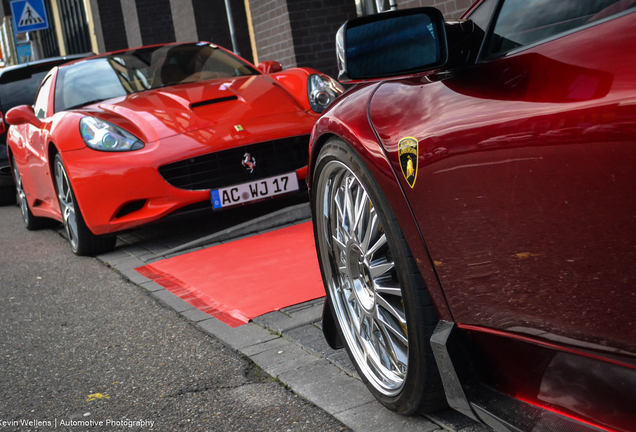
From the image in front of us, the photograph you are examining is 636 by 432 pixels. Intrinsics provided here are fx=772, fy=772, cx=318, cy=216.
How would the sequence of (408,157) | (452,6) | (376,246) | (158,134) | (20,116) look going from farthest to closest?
(452,6) < (20,116) < (158,134) < (376,246) < (408,157)

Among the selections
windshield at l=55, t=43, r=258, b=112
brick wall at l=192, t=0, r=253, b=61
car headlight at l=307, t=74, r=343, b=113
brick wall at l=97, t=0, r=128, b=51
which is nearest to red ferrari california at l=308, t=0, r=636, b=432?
car headlight at l=307, t=74, r=343, b=113

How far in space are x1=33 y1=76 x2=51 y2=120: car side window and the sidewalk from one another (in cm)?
202

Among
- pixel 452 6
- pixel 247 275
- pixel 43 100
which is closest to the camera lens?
pixel 247 275

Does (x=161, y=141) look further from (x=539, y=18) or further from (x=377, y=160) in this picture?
(x=539, y=18)

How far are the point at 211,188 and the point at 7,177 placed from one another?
5.44 metres

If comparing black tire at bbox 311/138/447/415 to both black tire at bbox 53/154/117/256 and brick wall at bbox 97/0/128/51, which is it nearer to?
black tire at bbox 53/154/117/256

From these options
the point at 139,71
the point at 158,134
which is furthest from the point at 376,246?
the point at 139,71

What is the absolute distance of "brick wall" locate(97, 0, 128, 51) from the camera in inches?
784

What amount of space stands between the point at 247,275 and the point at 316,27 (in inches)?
233

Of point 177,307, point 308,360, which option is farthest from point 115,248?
point 308,360

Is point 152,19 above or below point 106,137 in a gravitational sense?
above

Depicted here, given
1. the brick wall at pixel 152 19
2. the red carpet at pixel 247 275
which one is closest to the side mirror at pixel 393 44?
the red carpet at pixel 247 275

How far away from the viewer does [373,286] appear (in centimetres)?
224

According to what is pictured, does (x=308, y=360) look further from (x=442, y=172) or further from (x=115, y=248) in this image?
(x=115, y=248)
